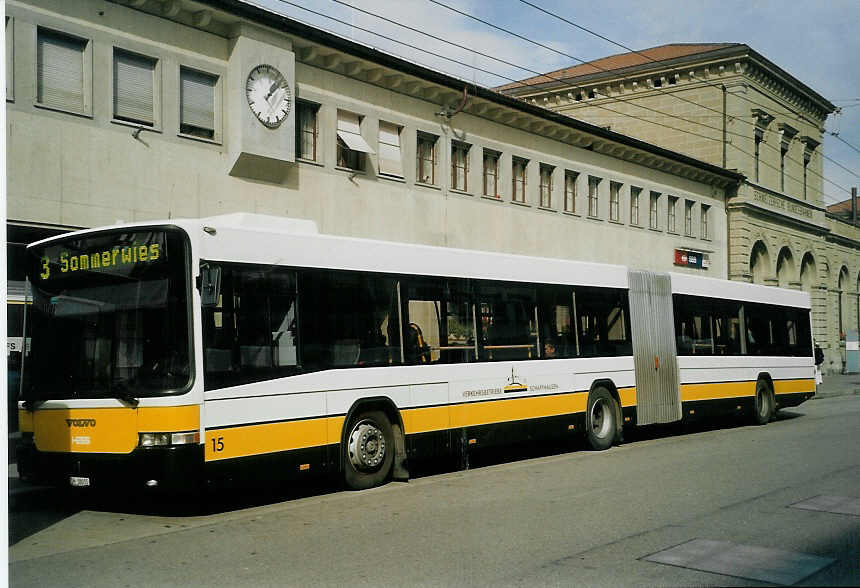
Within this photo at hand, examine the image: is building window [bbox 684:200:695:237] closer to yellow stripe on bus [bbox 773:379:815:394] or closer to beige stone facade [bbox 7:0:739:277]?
beige stone facade [bbox 7:0:739:277]

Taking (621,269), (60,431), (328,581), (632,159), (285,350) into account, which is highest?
(632,159)

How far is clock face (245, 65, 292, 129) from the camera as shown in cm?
→ 2073

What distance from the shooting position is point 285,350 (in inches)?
421

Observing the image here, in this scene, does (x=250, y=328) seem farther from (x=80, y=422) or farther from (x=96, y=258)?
(x=80, y=422)

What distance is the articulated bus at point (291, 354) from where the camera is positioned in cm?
960

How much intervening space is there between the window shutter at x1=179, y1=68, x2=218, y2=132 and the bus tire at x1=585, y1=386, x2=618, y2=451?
9.69m

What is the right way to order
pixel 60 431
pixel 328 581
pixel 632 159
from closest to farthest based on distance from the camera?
pixel 328 581, pixel 60 431, pixel 632 159

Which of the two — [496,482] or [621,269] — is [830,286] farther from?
[496,482]

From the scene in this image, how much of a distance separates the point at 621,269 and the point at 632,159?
20.6 metres

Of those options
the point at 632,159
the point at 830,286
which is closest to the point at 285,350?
the point at 632,159

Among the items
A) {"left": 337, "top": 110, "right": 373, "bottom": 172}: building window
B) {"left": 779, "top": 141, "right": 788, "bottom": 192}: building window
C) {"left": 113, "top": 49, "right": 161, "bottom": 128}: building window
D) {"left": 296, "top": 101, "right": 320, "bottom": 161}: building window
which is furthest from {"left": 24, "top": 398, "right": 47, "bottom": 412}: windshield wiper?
{"left": 779, "top": 141, "right": 788, "bottom": 192}: building window

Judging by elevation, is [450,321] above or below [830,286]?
below

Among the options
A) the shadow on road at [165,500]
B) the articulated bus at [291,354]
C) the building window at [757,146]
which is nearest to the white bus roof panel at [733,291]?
the articulated bus at [291,354]

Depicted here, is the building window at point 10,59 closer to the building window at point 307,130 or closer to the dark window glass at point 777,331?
the building window at point 307,130
